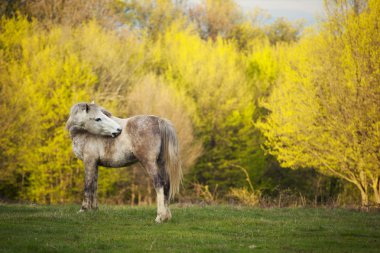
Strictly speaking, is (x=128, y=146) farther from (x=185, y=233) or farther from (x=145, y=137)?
(x=185, y=233)

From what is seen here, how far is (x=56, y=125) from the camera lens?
37.1 m

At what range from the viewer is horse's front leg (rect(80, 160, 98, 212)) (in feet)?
43.1

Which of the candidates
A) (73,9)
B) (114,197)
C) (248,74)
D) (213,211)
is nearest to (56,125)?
(114,197)

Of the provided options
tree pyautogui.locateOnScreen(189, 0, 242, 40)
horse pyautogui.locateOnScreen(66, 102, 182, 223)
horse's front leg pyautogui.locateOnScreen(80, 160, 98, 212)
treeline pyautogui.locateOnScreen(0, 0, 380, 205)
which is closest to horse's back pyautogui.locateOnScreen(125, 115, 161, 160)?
horse pyautogui.locateOnScreen(66, 102, 182, 223)

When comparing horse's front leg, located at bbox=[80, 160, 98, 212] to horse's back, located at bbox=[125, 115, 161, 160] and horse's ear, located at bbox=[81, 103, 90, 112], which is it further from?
horse's back, located at bbox=[125, 115, 161, 160]

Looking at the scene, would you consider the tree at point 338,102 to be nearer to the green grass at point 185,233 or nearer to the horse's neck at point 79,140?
the green grass at point 185,233

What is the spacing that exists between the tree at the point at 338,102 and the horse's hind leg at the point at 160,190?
12.7 metres

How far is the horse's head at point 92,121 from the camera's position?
1254 cm

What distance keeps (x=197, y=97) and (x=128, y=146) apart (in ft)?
106

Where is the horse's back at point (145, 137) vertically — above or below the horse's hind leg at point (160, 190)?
above

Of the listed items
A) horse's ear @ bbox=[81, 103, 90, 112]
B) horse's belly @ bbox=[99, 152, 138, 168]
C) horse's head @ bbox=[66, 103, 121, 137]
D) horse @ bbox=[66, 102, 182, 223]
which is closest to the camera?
horse @ bbox=[66, 102, 182, 223]

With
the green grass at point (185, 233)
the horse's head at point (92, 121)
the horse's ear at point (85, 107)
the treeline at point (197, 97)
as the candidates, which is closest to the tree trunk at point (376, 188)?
the treeline at point (197, 97)

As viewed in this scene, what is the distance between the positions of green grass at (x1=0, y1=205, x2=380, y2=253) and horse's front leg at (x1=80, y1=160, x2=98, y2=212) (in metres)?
0.43

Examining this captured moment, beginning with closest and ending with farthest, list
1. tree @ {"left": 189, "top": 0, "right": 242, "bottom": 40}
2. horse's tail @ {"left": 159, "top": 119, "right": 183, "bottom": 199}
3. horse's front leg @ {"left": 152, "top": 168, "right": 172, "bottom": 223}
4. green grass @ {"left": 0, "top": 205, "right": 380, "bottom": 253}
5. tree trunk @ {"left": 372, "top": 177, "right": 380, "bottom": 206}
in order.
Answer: green grass @ {"left": 0, "top": 205, "right": 380, "bottom": 253} < horse's front leg @ {"left": 152, "top": 168, "right": 172, "bottom": 223} < horse's tail @ {"left": 159, "top": 119, "right": 183, "bottom": 199} < tree trunk @ {"left": 372, "top": 177, "right": 380, "bottom": 206} < tree @ {"left": 189, "top": 0, "right": 242, "bottom": 40}
